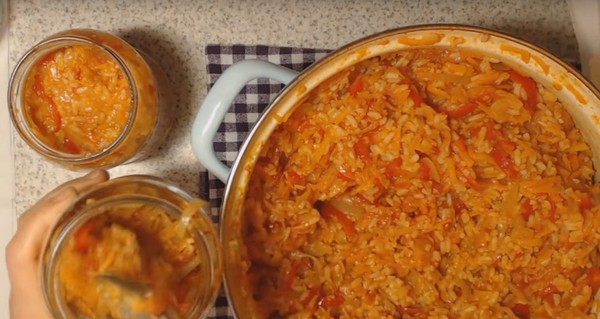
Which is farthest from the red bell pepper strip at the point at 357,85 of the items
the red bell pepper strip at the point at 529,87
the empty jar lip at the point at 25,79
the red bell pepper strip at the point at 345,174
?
the empty jar lip at the point at 25,79

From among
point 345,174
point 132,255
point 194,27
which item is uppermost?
point 194,27

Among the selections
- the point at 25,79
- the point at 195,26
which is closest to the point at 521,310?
the point at 195,26

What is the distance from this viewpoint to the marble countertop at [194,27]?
47.2 inches

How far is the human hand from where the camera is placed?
987mm

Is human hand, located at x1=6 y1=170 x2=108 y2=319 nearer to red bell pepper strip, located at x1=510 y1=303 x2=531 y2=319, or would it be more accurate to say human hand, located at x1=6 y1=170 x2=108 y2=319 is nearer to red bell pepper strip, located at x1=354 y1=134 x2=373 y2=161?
red bell pepper strip, located at x1=354 y1=134 x2=373 y2=161

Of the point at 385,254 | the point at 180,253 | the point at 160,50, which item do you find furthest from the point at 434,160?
the point at 160,50

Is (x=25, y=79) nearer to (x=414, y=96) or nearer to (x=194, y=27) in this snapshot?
(x=194, y=27)

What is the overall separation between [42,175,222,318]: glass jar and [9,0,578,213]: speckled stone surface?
264 millimetres

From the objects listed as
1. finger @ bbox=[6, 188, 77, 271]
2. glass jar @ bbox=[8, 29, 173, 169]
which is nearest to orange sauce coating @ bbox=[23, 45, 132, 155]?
glass jar @ bbox=[8, 29, 173, 169]

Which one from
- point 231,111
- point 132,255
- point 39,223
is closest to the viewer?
point 132,255

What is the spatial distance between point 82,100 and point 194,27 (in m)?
0.24

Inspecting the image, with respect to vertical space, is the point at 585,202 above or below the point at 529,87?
below

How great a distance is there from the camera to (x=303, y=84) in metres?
0.93

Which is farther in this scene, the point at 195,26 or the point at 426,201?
the point at 195,26
